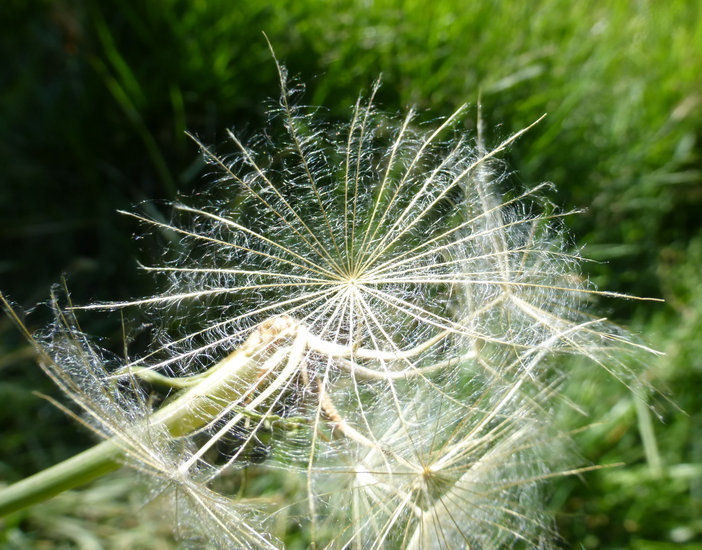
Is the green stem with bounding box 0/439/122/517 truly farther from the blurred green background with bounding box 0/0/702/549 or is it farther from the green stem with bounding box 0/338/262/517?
the blurred green background with bounding box 0/0/702/549

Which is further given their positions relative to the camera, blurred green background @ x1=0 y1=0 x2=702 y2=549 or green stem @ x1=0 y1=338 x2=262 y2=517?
blurred green background @ x1=0 y1=0 x2=702 y2=549

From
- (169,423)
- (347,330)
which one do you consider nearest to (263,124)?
(347,330)

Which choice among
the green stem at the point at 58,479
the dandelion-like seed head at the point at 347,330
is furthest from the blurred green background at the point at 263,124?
the green stem at the point at 58,479

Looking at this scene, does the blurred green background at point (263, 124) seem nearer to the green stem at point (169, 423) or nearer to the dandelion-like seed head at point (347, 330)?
the dandelion-like seed head at point (347, 330)

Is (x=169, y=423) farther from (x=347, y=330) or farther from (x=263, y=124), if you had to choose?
(x=263, y=124)

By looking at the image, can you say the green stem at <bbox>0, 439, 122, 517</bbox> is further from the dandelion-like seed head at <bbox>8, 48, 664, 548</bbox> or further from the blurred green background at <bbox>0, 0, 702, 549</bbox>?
the blurred green background at <bbox>0, 0, 702, 549</bbox>

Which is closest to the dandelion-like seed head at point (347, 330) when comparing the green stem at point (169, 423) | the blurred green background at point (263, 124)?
the green stem at point (169, 423)

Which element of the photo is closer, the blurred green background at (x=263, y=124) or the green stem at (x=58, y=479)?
the green stem at (x=58, y=479)

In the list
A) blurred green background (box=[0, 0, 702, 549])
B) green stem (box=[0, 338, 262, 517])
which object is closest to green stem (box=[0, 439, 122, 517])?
green stem (box=[0, 338, 262, 517])

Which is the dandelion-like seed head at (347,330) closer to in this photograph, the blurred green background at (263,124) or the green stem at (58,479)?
the green stem at (58,479)
